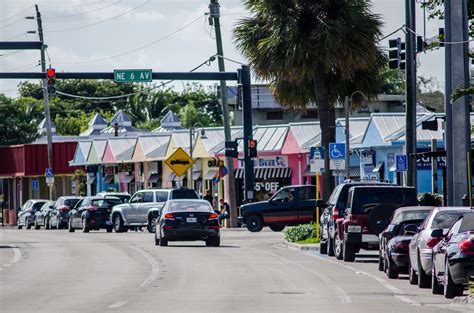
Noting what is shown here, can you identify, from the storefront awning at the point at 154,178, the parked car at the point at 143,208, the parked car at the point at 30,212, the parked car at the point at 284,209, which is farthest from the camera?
the storefront awning at the point at 154,178

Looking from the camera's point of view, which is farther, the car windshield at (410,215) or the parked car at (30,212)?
the parked car at (30,212)

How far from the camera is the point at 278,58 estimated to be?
145 ft

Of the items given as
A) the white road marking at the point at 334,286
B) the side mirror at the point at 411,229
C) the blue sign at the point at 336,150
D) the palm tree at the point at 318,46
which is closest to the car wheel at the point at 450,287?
the white road marking at the point at 334,286

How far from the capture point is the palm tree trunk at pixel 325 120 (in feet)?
145

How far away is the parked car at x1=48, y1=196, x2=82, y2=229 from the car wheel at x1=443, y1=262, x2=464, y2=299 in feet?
150

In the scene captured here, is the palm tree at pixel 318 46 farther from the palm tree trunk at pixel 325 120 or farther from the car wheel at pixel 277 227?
the car wheel at pixel 277 227

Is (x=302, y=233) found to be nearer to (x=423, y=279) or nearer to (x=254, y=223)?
(x=254, y=223)

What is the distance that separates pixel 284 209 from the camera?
54000mm

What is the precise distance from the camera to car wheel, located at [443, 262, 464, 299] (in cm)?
2028

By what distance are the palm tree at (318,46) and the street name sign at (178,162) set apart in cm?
1454

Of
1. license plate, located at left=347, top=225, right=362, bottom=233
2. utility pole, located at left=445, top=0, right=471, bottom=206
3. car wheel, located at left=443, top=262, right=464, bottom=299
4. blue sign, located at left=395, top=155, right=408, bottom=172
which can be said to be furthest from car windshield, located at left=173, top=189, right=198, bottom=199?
car wheel, located at left=443, top=262, right=464, bottom=299

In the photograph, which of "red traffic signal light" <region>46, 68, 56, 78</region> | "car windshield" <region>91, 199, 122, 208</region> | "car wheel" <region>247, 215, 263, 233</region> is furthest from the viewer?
"car windshield" <region>91, 199, 122, 208</region>

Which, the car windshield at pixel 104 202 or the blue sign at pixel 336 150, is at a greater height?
the blue sign at pixel 336 150

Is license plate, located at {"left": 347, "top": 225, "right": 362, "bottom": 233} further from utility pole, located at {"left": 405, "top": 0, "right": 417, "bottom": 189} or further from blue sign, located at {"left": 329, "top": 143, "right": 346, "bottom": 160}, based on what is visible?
blue sign, located at {"left": 329, "top": 143, "right": 346, "bottom": 160}
